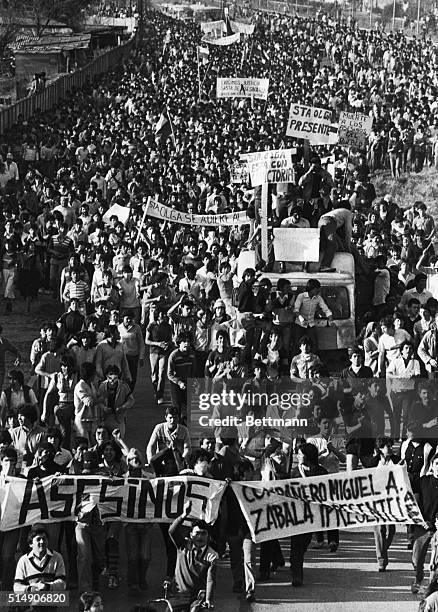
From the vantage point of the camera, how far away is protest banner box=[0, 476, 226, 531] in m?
13.1

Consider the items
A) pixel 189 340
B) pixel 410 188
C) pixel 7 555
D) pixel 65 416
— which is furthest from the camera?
pixel 410 188

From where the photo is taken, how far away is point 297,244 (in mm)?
19703

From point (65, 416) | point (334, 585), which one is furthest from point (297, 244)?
point (334, 585)

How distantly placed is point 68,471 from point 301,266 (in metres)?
6.92

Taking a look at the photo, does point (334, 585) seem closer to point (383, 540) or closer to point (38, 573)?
point (383, 540)

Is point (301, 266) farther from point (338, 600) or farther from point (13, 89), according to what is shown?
point (13, 89)

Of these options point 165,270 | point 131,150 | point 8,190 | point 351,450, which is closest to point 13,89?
point 131,150

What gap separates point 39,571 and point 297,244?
8245 mm

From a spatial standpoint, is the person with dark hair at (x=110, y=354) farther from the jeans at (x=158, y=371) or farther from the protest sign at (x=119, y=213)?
the protest sign at (x=119, y=213)

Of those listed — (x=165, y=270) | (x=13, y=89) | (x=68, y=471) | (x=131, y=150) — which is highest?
(x=68, y=471)

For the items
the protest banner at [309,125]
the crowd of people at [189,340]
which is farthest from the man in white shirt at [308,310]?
the protest banner at [309,125]

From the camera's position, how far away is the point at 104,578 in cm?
1371

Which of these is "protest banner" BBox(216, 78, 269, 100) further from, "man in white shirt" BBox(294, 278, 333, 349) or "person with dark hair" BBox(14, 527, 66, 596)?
"person with dark hair" BBox(14, 527, 66, 596)

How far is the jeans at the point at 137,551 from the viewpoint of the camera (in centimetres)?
1342
